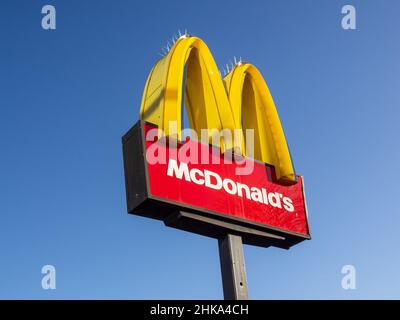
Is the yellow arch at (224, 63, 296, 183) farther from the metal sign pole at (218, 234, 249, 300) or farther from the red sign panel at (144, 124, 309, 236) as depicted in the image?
the metal sign pole at (218, 234, 249, 300)

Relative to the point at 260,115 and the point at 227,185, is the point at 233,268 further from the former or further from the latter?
the point at 260,115

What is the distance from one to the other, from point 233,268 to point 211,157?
1.77 metres

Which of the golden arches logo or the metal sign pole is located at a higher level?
the golden arches logo

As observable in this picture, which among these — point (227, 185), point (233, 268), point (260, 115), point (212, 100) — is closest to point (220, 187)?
point (227, 185)

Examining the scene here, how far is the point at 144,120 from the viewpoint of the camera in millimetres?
9453

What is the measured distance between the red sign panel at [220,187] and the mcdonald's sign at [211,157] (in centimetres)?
2

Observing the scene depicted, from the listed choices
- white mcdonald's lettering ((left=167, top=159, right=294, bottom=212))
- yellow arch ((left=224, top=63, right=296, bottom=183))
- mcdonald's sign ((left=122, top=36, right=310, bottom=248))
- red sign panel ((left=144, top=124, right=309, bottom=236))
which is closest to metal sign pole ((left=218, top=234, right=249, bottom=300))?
mcdonald's sign ((left=122, top=36, right=310, bottom=248))

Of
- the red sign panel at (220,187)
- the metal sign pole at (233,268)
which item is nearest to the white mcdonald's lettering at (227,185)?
the red sign panel at (220,187)

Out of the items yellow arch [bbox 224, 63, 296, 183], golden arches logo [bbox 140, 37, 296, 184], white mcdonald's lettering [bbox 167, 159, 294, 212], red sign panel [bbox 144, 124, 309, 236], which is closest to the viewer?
red sign panel [bbox 144, 124, 309, 236]

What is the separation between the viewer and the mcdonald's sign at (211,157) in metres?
8.73

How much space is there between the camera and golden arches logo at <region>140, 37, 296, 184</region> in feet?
30.7

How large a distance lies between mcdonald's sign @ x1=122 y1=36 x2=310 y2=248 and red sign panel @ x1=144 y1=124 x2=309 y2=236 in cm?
2

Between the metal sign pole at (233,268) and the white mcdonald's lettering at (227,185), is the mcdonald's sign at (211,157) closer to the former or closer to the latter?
the white mcdonald's lettering at (227,185)
